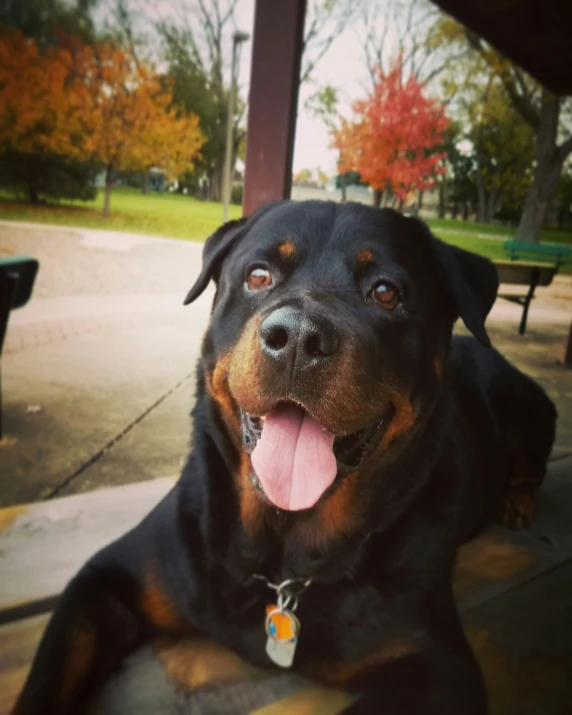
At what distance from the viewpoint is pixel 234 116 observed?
3.25m

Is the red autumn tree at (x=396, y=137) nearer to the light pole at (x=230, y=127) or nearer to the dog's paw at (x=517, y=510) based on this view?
the light pole at (x=230, y=127)

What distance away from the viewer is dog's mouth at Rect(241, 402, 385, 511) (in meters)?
1.23

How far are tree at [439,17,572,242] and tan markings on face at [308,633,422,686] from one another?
4.43 metres

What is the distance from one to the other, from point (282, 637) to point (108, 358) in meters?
3.19

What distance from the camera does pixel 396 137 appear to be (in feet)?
16.4

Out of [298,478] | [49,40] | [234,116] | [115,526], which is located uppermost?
[49,40]

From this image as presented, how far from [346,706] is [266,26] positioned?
1929mm

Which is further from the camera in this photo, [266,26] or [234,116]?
[234,116]

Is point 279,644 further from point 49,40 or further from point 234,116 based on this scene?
point 49,40

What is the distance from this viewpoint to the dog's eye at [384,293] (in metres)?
1.38

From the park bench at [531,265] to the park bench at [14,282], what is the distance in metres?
3.87

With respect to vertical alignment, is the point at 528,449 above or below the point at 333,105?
below

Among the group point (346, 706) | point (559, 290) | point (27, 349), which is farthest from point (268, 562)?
point (559, 290)

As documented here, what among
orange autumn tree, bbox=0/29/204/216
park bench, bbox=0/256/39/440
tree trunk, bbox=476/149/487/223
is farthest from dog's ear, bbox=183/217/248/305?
tree trunk, bbox=476/149/487/223
